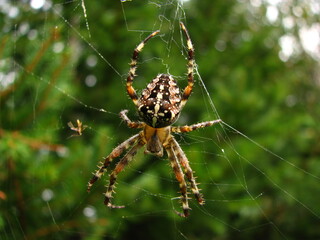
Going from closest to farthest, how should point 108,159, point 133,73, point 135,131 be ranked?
point 133,73
point 108,159
point 135,131

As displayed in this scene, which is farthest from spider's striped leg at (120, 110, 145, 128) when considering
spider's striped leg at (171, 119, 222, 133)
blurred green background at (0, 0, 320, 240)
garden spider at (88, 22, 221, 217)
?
spider's striped leg at (171, 119, 222, 133)

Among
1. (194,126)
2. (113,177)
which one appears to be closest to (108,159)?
(113,177)

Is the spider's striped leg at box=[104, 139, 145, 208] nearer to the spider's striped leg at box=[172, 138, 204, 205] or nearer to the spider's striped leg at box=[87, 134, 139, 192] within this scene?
the spider's striped leg at box=[87, 134, 139, 192]

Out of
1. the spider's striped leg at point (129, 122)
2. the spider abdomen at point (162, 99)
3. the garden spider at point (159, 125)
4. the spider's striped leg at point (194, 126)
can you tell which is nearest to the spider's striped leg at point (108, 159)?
the garden spider at point (159, 125)

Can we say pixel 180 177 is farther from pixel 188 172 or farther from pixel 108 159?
pixel 108 159

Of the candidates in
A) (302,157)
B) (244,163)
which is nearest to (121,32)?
(244,163)
